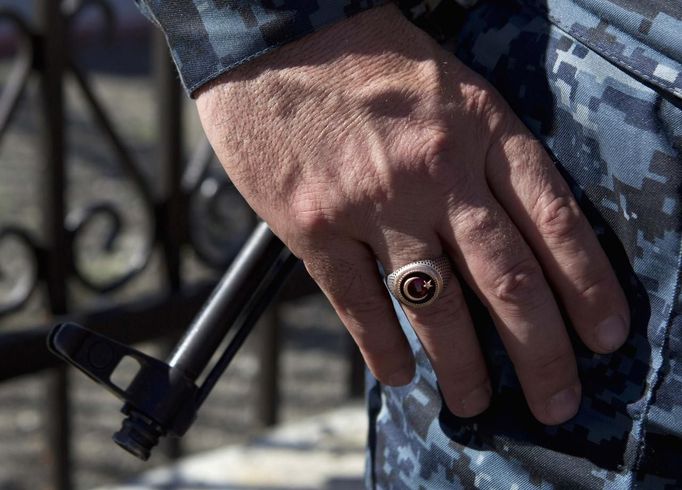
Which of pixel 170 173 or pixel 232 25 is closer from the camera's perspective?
pixel 232 25

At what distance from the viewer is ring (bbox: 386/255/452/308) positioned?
1.05 meters

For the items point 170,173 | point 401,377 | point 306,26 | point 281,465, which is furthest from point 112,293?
point 306,26

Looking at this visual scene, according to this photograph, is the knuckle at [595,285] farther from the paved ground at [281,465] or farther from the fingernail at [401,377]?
the paved ground at [281,465]

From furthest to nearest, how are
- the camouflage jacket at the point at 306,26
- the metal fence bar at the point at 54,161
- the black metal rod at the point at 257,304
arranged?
the metal fence bar at the point at 54,161, the black metal rod at the point at 257,304, the camouflage jacket at the point at 306,26

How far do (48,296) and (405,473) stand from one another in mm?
1313

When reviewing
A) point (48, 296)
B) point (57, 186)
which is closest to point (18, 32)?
point (57, 186)

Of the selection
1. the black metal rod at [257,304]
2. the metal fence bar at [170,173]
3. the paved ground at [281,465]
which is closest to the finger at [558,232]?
the black metal rod at [257,304]

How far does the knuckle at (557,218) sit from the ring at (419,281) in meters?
0.10

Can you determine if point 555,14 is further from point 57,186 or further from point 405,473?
point 57,186

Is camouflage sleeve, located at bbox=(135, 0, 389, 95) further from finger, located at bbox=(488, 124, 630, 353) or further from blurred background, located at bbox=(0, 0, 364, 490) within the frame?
blurred background, located at bbox=(0, 0, 364, 490)

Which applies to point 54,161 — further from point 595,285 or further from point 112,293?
point 595,285

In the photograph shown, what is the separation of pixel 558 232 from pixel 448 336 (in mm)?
145

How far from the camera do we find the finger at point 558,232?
1057 millimetres

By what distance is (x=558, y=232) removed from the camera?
3.47ft
